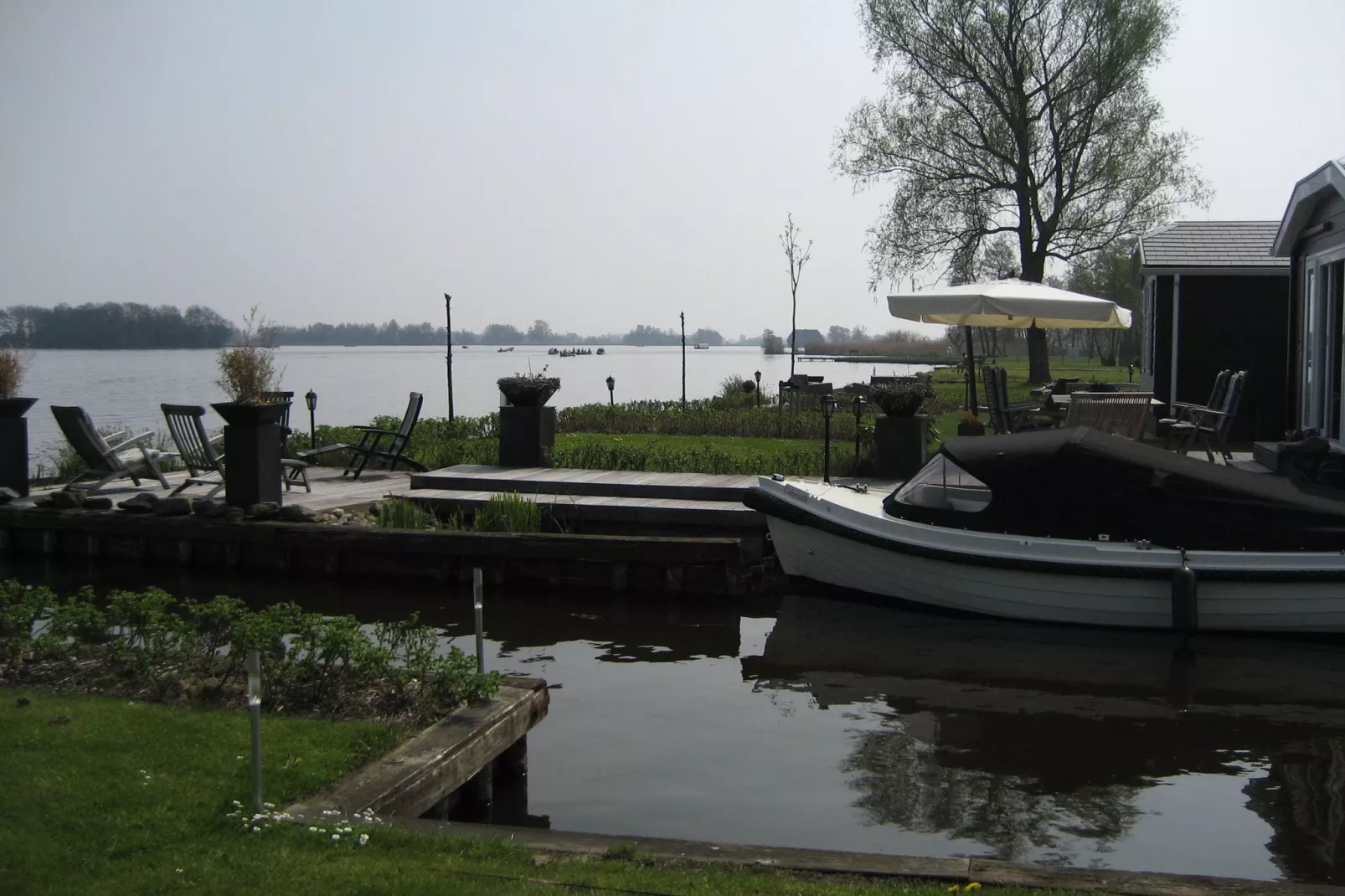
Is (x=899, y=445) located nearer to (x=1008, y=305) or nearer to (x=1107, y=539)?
(x=1008, y=305)

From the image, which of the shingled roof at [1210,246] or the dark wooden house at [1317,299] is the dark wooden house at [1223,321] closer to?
the shingled roof at [1210,246]

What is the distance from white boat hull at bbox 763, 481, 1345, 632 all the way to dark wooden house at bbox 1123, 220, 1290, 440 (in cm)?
1110

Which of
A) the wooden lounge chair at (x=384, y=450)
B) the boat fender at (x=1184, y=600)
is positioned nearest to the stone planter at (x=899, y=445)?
the boat fender at (x=1184, y=600)

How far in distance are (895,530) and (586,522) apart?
392 centimetres

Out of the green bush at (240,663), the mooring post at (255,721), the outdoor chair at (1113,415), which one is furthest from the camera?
the outdoor chair at (1113,415)

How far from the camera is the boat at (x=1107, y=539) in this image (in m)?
9.73

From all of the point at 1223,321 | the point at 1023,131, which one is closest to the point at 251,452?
the point at 1223,321

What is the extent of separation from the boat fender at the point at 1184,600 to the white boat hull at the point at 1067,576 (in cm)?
8

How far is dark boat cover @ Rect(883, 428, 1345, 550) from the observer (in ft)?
32.1

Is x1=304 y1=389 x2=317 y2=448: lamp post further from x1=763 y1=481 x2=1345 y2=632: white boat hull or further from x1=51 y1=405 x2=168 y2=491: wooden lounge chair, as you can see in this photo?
x1=763 y1=481 x2=1345 y2=632: white boat hull

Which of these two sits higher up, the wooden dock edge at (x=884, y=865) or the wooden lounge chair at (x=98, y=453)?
the wooden lounge chair at (x=98, y=453)

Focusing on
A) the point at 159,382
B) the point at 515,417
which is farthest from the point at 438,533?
the point at 159,382

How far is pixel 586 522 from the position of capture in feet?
43.9

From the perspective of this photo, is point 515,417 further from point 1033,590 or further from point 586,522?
point 1033,590
